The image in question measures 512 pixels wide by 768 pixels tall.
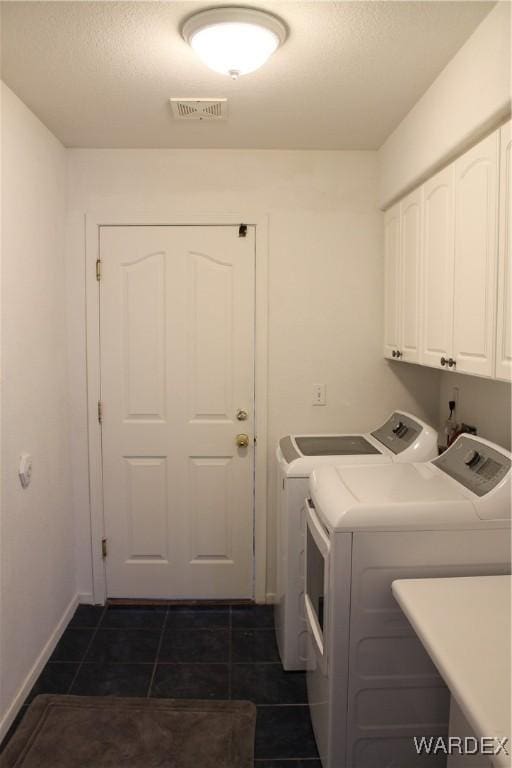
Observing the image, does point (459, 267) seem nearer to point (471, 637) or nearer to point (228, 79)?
point (228, 79)

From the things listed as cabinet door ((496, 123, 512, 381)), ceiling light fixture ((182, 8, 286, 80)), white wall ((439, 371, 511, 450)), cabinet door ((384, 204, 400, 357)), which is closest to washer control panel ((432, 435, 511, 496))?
white wall ((439, 371, 511, 450))

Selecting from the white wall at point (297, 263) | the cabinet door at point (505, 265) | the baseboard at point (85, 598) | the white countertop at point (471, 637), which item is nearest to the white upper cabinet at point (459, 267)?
the cabinet door at point (505, 265)

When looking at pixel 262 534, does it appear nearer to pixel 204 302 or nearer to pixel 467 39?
pixel 204 302

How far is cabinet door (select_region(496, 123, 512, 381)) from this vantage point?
1.62m

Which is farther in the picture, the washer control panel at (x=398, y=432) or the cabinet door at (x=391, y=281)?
the cabinet door at (x=391, y=281)

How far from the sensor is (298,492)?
7.82 feet

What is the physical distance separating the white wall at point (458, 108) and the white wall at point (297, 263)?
0.39 metres

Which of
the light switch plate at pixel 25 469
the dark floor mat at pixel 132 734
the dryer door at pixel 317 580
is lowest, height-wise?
the dark floor mat at pixel 132 734

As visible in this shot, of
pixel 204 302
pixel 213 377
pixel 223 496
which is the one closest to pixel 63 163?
pixel 204 302

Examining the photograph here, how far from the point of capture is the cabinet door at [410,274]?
7.84 ft

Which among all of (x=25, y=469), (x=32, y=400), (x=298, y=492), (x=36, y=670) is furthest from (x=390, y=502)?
(x=36, y=670)

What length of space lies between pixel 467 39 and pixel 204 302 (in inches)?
64.4

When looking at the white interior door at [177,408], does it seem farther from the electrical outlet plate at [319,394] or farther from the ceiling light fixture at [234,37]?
the ceiling light fixture at [234,37]

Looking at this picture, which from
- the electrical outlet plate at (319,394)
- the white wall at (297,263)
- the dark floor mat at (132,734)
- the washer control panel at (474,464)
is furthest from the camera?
the electrical outlet plate at (319,394)
